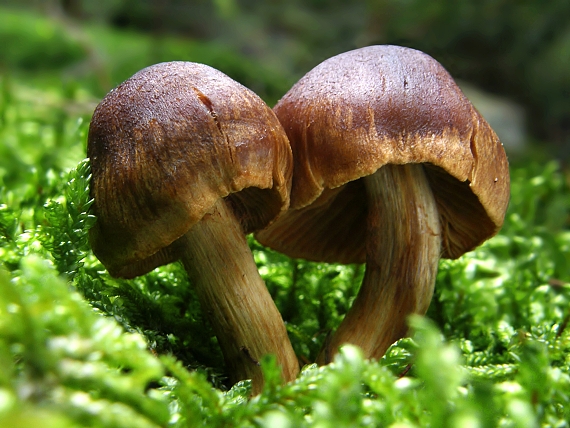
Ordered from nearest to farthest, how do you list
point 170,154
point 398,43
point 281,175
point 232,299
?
point 170,154
point 281,175
point 232,299
point 398,43

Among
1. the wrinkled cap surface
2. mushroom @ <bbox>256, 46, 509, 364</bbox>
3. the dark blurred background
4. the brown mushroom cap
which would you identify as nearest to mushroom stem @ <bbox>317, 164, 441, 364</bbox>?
mushroom @ <bbox>256, 46, 509, 364</bbox>

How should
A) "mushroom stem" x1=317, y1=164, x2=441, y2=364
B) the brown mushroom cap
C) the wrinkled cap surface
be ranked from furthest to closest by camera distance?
"mushroom stem" x1=317, y1=164, x2=441, y2=364 → the brown mushroom cap → the wrinkled cap surface

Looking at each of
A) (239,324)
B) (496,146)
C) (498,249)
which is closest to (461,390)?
(239,324)

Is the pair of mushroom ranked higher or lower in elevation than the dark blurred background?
lower

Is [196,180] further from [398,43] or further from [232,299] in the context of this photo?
[398,43]

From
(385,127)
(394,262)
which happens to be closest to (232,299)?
(394,262)

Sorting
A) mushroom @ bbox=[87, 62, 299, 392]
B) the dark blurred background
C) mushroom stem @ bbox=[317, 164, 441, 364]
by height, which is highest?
the dark blurred background

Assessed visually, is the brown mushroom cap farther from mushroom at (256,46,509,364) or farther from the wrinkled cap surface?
the wrinkled cap surface
